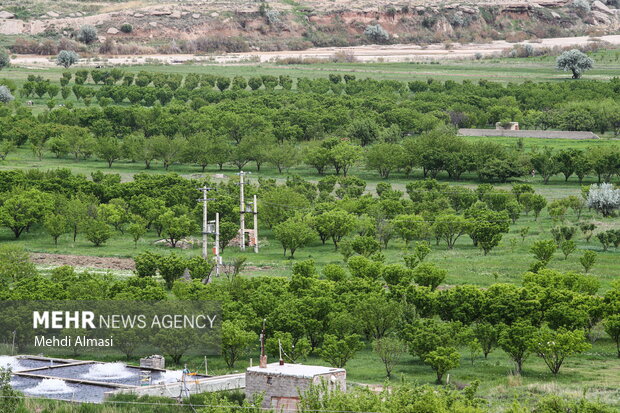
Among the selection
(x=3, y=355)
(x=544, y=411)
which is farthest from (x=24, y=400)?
(x=544, y=411)

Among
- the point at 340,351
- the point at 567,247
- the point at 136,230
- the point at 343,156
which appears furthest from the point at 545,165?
the point at 340,351

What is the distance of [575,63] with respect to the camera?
18775cm

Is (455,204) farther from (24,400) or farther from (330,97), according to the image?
(330,97)

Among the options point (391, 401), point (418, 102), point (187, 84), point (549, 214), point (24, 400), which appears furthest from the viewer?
point (187, 84)

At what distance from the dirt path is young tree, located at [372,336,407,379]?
988 inches

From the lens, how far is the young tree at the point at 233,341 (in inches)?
2083

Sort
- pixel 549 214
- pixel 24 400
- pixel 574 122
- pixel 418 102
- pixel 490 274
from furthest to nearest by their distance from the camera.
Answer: pixel 418 102
pixel 574 122
pixel 549 214
pixel 490 274
pixel 24 400

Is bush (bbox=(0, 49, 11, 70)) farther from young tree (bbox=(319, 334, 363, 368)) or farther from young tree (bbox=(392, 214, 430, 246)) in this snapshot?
young tree (bbox=(319, 334, 363, 368))

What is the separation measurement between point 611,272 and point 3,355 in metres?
35.3

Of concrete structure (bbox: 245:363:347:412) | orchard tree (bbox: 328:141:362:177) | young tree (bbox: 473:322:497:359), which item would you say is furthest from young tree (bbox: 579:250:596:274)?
orchard tree (bbox: 328:141:362:177)

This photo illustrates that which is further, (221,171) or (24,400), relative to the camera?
(221,171)

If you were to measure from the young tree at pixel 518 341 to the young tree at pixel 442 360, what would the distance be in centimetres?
232

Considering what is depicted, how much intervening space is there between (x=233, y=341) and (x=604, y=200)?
4385cm

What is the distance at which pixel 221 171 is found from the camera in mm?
114125
